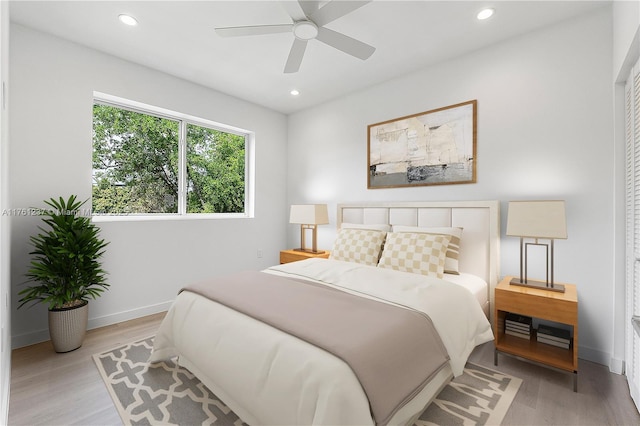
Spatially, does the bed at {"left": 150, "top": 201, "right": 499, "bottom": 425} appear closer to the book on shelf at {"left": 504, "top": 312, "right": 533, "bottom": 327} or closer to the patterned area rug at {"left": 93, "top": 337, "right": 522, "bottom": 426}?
the patterned area rug at {"left": 93, "top": 337, "right": 522, "bottom": 426}

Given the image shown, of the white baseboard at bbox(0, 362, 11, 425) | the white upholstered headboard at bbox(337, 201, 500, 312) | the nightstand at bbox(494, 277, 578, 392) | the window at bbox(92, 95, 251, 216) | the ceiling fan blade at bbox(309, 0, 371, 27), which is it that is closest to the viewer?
the white baseboard at bbox(0, 362, 11, 425)

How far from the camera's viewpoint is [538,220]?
2.18 metres

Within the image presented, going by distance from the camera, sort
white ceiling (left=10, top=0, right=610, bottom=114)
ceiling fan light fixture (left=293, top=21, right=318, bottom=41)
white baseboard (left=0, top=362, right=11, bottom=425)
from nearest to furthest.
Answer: white baseboard (left=0, top=362, right=11, bottom=425), ceiling fan light fixture (left=293, top=21, right=318, bottom=41), white ceiling (left=10, top=0, right=610, bottom=114)

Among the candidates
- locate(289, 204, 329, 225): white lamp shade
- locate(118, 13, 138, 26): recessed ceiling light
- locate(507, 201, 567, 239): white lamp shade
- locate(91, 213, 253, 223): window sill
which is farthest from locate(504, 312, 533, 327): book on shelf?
locate(118, 13, 138, 26): recessed ceiling light

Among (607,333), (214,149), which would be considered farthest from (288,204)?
(607,333)

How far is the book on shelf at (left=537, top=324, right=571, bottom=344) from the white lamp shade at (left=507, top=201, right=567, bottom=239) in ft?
2.47

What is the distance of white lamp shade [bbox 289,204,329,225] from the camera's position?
3830mm

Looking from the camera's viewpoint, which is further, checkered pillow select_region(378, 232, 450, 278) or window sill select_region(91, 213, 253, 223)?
window sill select_region(91, 213, 253, 223)

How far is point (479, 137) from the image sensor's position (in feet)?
9.37

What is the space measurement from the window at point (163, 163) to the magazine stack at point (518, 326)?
3.50m

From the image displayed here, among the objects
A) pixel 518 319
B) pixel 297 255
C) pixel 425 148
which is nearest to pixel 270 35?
pixel 425 148

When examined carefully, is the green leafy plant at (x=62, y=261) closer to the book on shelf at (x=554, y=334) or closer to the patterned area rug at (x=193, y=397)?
the patterned area rug at (x=193, y=397)

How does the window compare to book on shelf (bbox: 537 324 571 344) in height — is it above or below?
above

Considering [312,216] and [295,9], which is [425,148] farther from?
[295,9]
